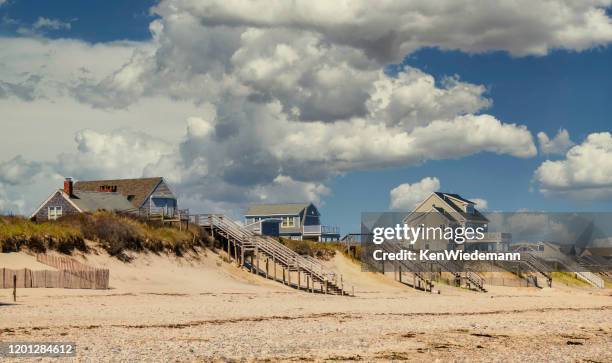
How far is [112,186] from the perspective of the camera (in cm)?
7156

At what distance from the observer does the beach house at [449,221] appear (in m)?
78.4

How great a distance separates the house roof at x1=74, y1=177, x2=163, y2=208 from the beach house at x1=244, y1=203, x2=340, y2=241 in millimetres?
14766

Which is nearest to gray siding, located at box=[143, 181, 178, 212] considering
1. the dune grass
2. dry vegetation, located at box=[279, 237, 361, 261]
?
dry vegetation, located at box=[279, 237, 361, 261]

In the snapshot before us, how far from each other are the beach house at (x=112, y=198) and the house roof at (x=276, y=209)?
18.4 m

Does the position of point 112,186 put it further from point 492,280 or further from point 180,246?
point 492,280

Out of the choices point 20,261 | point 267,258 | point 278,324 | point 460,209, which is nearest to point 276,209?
point 460,209

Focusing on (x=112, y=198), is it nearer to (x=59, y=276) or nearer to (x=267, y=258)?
(x=267, y=258)

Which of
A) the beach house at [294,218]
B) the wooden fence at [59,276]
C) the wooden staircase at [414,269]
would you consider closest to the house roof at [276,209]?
the beach house at [294,218]

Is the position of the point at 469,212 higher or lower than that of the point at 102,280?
higher

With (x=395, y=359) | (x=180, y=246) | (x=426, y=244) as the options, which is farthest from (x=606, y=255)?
(x=395, y=359)

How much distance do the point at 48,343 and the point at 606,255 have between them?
9996cm

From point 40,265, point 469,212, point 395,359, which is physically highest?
point 469,212

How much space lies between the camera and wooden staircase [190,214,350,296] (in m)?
45.5

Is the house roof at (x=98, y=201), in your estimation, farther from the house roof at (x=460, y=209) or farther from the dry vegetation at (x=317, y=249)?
the house roof at (x=460, y=209)
